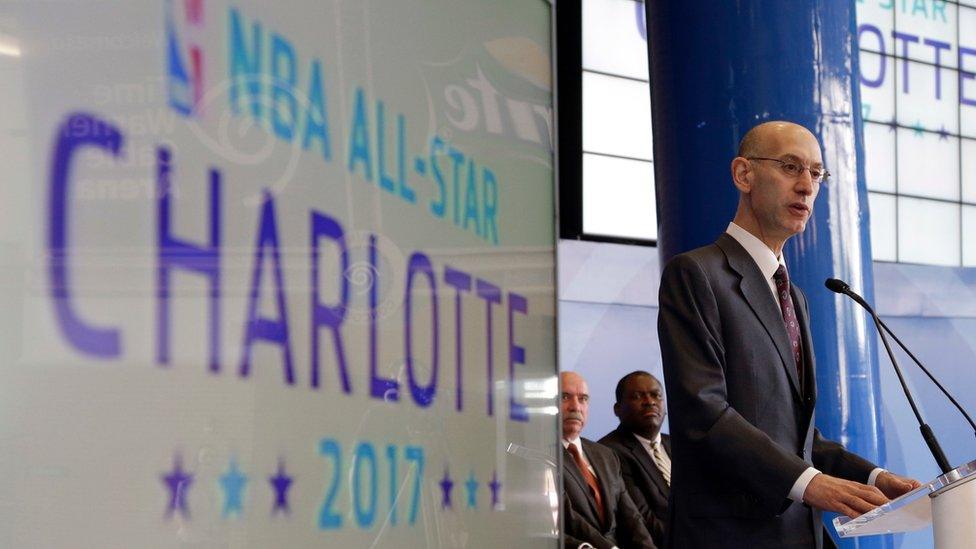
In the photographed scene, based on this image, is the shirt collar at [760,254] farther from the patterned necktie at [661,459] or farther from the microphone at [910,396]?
the patterned necktie at [661,459]

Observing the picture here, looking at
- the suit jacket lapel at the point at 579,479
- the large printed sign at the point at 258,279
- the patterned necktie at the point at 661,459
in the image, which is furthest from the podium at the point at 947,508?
the patterned necktie at the point at 661,459

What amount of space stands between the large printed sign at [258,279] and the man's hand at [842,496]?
2.00 ft

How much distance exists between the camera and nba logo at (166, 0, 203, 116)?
139 cm

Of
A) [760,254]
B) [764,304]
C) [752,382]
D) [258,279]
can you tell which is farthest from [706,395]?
[258,279]

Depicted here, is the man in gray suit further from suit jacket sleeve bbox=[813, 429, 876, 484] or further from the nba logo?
the nba logo

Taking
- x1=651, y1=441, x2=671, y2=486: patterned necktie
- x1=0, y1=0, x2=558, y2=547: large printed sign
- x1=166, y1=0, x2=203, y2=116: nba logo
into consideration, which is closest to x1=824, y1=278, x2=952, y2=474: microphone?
x1=0, y1=0, x2=558, y2=547: large printed sign

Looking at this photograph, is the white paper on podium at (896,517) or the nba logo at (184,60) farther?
the white paper on podium at (896,517)

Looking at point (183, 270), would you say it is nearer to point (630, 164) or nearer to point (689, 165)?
point (689, 165)

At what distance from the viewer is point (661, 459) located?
17.9 feet

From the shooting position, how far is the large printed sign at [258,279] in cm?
122

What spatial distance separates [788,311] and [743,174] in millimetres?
286

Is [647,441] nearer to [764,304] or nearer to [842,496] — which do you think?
[764,304]

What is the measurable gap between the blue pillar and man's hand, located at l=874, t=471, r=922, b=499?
2015 mm

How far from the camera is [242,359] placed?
1.53 m
